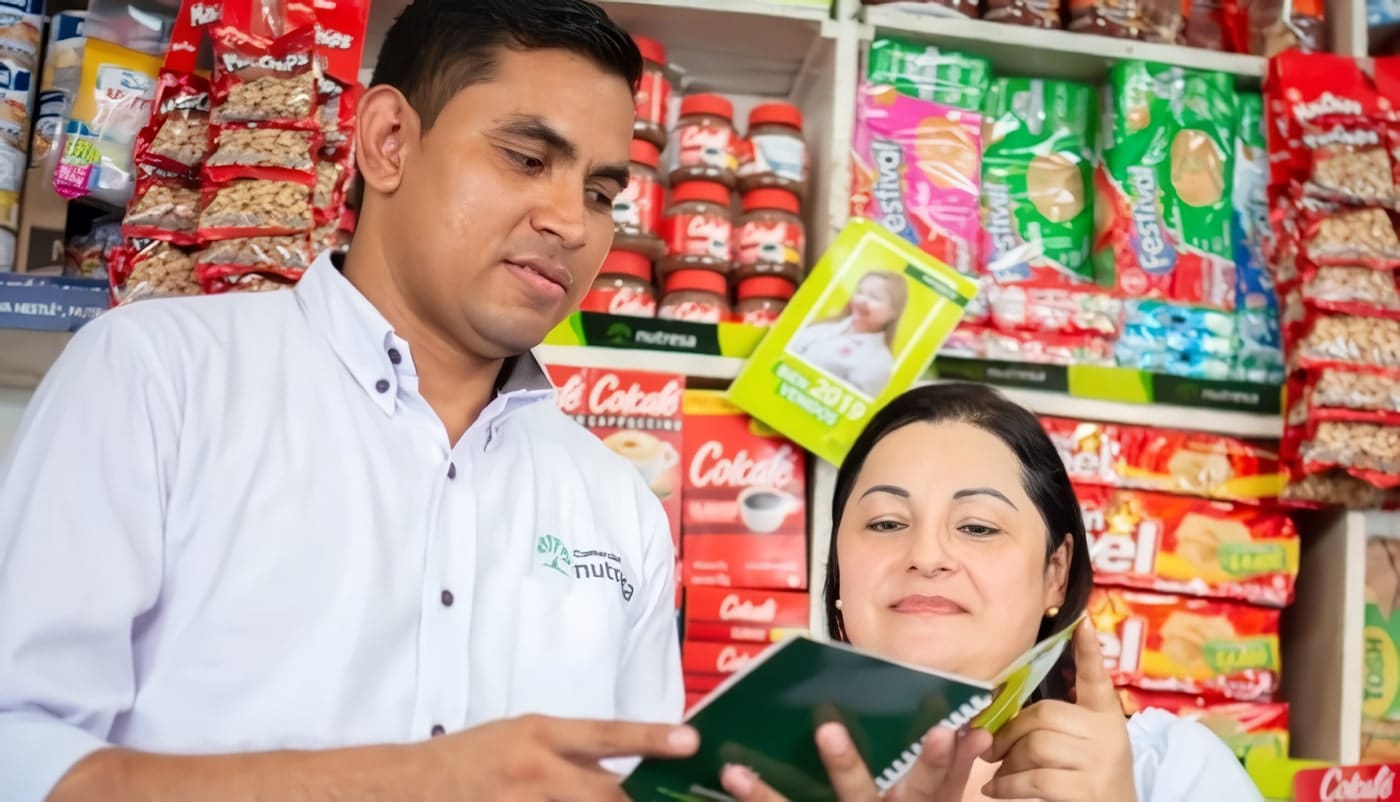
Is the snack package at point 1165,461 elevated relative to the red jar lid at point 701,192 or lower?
lower

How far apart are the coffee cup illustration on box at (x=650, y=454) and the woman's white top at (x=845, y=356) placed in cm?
28

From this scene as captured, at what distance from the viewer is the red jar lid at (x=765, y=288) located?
2256 millimetres

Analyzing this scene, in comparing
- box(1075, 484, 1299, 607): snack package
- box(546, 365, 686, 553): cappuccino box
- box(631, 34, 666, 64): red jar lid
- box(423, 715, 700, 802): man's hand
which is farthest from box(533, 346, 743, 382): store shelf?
box(423, 715, 700, 802): man's hand

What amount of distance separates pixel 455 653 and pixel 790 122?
4.71 feet

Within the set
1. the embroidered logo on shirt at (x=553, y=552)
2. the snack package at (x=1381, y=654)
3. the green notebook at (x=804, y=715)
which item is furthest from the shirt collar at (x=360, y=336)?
the snack package at (x=1381, y=654)

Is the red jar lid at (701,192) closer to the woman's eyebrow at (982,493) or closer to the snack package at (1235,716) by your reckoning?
the woman's eyebrow at (982,493)

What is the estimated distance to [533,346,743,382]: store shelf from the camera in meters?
2.16

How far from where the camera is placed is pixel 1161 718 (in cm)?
151

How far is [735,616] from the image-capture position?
213 centimetres

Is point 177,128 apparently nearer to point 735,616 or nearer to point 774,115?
point 774,115

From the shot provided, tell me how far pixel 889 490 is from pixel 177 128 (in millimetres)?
1340

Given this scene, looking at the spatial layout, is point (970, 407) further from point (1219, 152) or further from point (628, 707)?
point (1219, 152)

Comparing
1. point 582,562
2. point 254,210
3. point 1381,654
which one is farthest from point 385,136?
point 1381,654

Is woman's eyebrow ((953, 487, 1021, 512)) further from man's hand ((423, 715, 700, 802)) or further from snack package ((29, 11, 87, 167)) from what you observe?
snack package ((29, 11, 87, 167))
